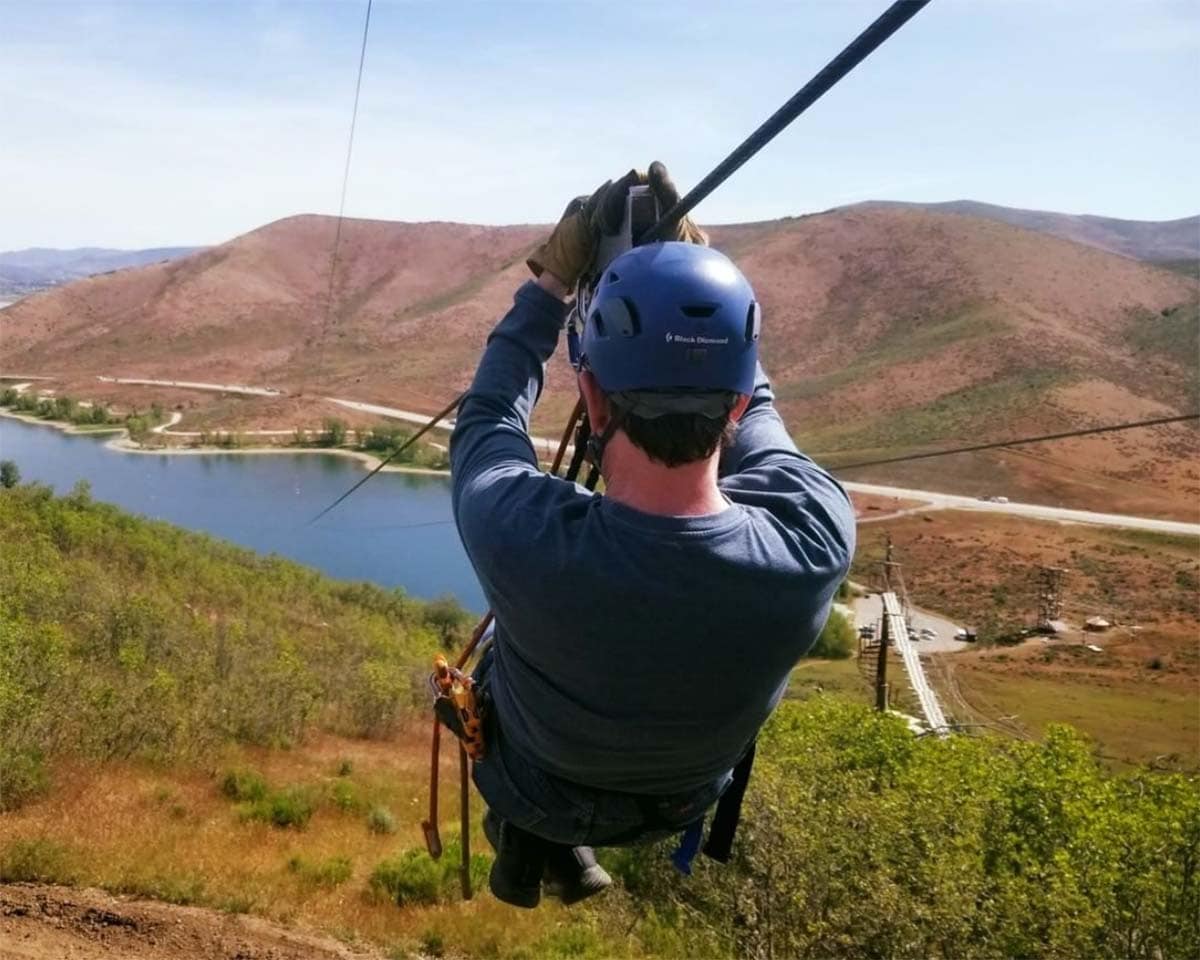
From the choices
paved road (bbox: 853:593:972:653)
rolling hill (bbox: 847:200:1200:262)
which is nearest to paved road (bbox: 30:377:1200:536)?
paved road (bbox: 853:593:972:653)

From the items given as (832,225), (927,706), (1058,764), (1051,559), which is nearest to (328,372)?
(832,225)

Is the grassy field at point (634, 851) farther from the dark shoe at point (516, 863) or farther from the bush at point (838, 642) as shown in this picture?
the bush at point (838, 642)

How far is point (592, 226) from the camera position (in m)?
1.63

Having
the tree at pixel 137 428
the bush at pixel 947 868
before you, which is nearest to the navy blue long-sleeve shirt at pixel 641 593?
the bush at pixel 947 868

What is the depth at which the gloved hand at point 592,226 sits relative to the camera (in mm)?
1562

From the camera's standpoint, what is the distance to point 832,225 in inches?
4129

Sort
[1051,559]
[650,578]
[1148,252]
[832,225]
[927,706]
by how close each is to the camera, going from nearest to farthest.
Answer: [650,578] < [927,706] < [1051,559] < [832,225] < [1148,252]

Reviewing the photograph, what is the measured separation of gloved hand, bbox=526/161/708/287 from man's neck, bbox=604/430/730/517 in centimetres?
52

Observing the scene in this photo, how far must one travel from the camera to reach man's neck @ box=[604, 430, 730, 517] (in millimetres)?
1191

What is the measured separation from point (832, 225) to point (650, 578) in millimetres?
110675

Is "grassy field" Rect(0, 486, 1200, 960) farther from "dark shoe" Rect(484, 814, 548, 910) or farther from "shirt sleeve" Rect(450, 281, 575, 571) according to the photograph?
"shirt sleeve" Rect(450, 281, 575, 571)

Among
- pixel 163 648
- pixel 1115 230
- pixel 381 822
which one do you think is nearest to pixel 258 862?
pixel 381 822

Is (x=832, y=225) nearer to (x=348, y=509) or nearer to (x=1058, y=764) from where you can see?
(x=348, y=509)

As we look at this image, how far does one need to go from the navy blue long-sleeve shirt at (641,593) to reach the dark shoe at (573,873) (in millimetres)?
419
